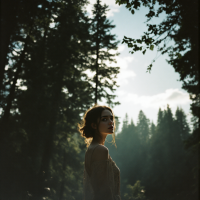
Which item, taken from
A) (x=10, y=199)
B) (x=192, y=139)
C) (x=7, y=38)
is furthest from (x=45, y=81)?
(x=192, y=139)

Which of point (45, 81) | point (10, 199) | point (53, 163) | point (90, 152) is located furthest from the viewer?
point (53, 163)

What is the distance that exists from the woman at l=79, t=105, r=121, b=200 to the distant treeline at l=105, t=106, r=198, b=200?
25.6 metres

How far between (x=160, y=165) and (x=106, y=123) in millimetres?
48970

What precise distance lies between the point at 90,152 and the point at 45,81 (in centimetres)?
1199

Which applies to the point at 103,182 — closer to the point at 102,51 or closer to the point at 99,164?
the point at 99,164

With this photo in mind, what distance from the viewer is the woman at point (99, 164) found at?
2023 mm

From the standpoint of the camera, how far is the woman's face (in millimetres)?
2439

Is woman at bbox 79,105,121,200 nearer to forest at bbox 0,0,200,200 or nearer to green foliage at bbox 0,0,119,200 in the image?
forest at bbox 0,0,200,200

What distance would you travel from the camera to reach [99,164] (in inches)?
82.4

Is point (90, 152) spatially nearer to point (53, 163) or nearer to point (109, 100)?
point (109, 100)

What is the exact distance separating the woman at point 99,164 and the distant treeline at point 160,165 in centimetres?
2563

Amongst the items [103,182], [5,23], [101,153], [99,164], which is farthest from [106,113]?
[5,23]

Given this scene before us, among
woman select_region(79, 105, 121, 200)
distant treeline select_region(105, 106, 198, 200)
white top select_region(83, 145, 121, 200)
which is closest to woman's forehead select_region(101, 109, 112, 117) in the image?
woman select_region(79, 105, 121, 200)

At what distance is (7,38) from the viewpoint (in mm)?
8031
